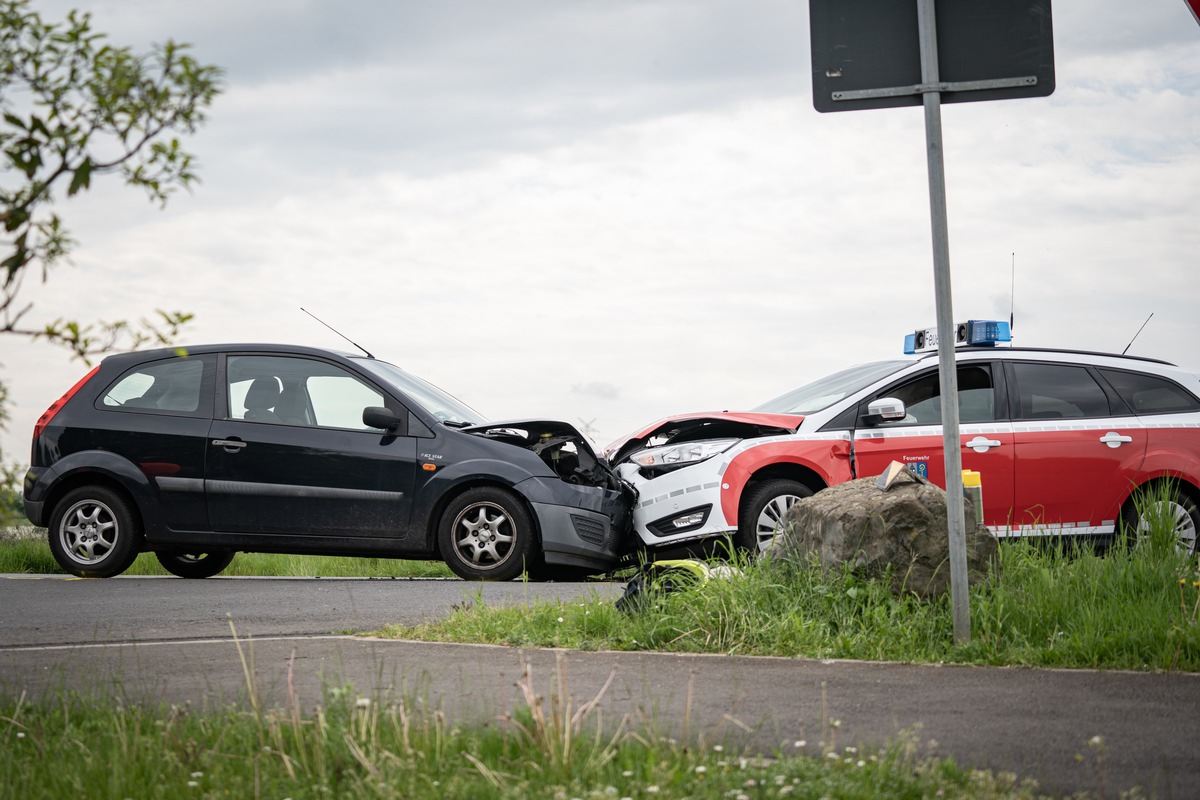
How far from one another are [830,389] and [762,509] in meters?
1.71

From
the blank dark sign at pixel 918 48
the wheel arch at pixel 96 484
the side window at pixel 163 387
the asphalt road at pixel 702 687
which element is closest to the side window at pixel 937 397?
the asphalt road at pixel 702 687

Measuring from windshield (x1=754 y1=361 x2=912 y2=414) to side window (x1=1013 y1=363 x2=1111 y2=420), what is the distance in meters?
0.99

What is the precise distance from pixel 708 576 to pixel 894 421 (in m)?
3.87

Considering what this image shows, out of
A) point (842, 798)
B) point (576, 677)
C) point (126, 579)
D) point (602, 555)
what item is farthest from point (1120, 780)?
point (126, 579)

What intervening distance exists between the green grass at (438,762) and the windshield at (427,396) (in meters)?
5.64

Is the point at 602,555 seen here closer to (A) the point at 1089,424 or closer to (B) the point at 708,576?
(B) the point at 708,576

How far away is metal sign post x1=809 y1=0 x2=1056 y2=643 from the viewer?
5.86 meters

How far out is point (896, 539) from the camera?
6297 mm

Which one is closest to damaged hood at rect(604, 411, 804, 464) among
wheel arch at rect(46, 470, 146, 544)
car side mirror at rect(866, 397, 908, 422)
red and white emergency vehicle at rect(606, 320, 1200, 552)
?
red and white emergency vehicle at rect(606, 320, 1200, 552)

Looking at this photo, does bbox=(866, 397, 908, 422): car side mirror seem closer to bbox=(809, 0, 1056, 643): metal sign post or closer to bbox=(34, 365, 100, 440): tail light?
bbox=(809, 0, 1056, 643): metal sign post

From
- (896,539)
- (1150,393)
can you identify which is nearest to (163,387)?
(896,539)

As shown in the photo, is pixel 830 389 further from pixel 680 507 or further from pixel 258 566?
pixel 258 566

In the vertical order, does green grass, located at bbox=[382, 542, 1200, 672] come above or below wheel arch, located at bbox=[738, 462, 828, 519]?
below

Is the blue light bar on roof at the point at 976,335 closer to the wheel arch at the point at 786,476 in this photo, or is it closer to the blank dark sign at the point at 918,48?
the wheel arch at the point at 786,476
